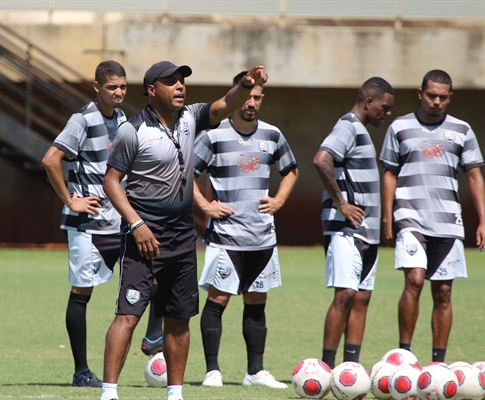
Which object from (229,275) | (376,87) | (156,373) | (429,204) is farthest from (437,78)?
(156,373)

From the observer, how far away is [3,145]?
20.1 metres

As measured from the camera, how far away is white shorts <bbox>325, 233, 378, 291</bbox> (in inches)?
297

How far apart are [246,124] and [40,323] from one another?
4140 millimetres

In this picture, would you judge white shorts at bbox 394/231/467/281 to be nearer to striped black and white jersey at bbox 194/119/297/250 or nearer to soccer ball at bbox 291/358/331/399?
striped black and white jersey at bbox 194/119/297/250

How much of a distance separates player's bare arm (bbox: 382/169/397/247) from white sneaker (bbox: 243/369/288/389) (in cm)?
170

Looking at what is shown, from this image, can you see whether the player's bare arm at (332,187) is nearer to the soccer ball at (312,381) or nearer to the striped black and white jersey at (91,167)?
the soccer ball at (312,381)

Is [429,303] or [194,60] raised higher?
[194,60]

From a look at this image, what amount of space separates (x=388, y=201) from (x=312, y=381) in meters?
2.31

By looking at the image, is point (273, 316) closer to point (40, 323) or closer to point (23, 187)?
point (40, 323)

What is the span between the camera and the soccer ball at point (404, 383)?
6.16m

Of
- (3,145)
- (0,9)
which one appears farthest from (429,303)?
(0,9)

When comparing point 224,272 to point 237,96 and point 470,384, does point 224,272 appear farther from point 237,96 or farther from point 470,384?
point 470,384

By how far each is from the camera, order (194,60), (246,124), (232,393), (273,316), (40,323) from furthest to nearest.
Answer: (194,60) → (273,316) → (40,323) → (246,124) → (232,393)

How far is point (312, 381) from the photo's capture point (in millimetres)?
6461
